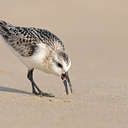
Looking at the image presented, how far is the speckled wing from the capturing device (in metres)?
10.2

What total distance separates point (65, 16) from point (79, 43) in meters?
3.16

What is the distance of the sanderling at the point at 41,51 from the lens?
9.97 metres

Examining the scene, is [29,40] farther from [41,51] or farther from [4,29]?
[4,29]

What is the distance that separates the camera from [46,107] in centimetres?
879

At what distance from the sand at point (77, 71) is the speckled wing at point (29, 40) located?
89 centimetres

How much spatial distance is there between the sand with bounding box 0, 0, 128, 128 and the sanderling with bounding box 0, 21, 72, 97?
0.58 metres

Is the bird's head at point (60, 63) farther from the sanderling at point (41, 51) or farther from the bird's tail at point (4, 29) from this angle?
the bird's tail at point (4, 29)

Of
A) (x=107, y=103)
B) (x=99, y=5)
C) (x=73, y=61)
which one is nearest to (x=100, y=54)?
(x=73, y=61)

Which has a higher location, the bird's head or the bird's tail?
the bird's tail

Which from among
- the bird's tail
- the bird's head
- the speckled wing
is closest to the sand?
the bird's head

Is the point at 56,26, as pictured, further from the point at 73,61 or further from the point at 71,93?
the point at 71,93

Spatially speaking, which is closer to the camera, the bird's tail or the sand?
the sand

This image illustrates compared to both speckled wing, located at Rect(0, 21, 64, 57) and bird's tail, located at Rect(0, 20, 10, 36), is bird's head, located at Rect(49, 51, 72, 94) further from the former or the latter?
bird's tail, located at Rect(0, 20, 10, 36)

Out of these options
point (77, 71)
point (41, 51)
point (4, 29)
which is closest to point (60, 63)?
point (41, 51)
